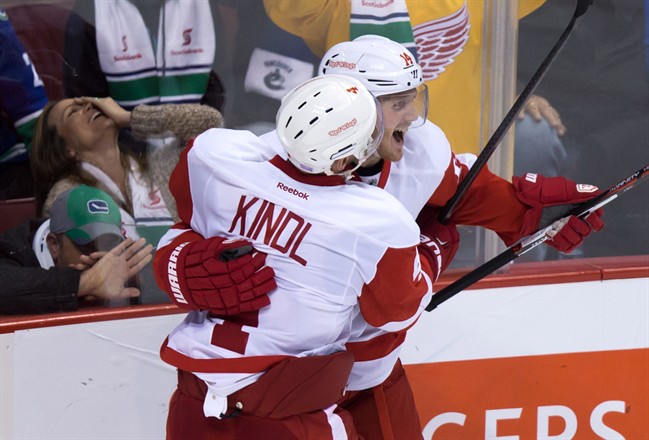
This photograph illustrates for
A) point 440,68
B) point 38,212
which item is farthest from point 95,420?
point 440,68

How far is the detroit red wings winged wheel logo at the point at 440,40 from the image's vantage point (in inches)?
96.6

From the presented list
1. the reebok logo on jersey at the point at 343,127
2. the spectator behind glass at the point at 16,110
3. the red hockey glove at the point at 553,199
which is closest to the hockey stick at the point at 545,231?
the red hockey glove at the point at 553,199

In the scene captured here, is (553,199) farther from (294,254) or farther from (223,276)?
(223,276)

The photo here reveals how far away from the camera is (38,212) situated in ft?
7.52

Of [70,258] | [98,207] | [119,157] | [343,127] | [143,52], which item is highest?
[343,127]

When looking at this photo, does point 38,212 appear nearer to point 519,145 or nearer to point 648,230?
point 519,145

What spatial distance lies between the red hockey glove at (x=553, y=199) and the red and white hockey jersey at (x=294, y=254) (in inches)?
18.0

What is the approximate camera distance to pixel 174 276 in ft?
5.56

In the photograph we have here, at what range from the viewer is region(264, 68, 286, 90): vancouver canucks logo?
7.85 feet

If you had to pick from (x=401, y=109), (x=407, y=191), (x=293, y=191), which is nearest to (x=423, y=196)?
(x=407, y=191)

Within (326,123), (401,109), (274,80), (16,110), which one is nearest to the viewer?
(326,123)

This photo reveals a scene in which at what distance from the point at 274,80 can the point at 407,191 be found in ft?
1.98

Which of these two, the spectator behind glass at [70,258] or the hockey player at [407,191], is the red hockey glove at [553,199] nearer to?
the hockey player at [407,191]

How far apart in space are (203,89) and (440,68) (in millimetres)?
628
